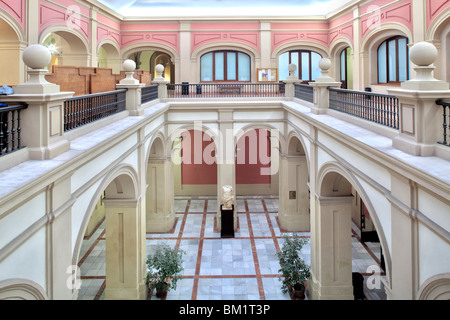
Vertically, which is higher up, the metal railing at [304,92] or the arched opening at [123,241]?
the metal railing at [304,92]

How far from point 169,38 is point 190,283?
12226mm

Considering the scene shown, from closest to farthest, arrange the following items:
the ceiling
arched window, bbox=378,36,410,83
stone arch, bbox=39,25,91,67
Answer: arched window, bbox=378,36,410,83, stone arch, bbox=39,25,91,67, the ceiling

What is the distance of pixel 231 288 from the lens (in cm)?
1022

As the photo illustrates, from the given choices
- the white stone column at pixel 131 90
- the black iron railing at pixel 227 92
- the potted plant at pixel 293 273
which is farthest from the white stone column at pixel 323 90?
the black iron railing at pixel 227 92

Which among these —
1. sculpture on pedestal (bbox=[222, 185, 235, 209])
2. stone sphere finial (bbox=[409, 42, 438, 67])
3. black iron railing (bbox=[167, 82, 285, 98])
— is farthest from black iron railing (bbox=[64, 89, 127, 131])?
black iron railing (bbox=[167, 82, 285, 98])

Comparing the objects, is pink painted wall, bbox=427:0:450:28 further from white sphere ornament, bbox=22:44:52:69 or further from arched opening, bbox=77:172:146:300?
white sphere ornament, bbox=22:44:52:69

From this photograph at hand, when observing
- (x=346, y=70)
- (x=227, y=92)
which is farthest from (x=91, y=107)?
(x=346, y=70)

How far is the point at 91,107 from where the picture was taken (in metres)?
6.86

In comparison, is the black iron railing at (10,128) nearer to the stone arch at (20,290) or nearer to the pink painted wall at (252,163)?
the stone arch at (20,290)

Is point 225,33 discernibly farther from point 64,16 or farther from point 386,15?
point 64,16

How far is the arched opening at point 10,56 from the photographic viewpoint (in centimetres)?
1024

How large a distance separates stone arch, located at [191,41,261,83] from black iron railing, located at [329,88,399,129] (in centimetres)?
1045

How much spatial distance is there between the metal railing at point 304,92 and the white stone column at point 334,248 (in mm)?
3040

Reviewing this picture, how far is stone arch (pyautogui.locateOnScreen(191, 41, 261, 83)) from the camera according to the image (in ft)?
61.8
